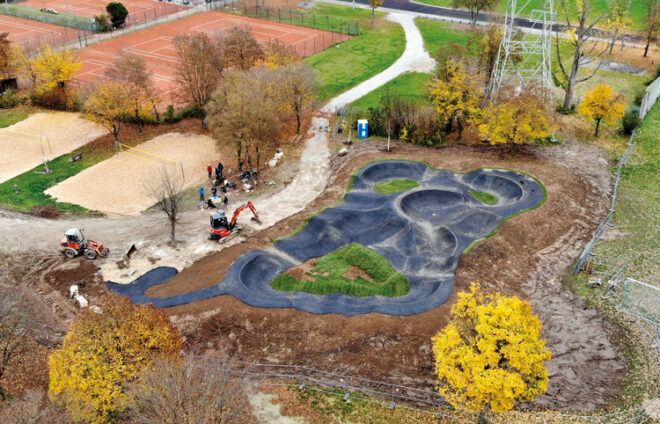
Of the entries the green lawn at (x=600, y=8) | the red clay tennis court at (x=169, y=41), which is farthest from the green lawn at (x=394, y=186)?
the green lawn at (x=600, y=8)

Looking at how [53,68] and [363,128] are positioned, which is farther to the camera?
[53,68]

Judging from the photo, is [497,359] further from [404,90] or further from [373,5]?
[373,5]

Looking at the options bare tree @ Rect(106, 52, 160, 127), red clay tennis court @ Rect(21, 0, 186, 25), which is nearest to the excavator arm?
bare tree @ Rect(106, 52, 160, 127)

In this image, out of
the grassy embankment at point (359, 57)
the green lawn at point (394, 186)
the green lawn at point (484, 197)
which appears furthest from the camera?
the grassy embankment at point (359, 57)

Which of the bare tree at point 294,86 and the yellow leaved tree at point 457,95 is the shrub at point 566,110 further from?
the bare tree at point 294,86

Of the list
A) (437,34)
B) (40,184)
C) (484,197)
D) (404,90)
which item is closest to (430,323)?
(484,197)

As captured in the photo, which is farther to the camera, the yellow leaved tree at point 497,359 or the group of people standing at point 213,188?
the group of people standing at point 213,188

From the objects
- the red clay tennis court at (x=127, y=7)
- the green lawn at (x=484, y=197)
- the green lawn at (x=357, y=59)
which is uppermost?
the red clay tennis court at (x=127, y=7)
